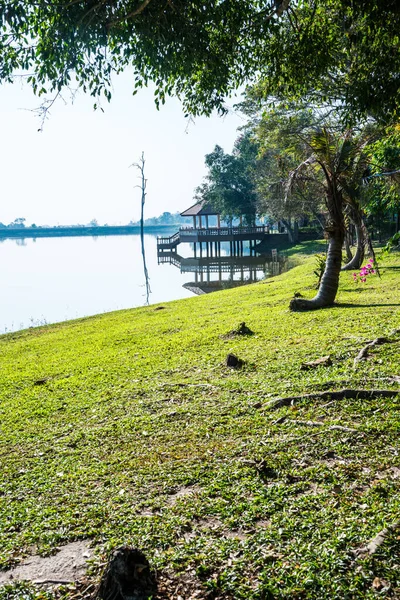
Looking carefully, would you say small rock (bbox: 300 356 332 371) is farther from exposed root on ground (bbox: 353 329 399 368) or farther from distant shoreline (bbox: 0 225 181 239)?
distant shoreline (bbox: 0 225 181 239)

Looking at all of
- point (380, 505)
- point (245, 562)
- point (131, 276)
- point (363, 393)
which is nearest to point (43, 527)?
point (245, 562)

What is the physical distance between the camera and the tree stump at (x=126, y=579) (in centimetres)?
271

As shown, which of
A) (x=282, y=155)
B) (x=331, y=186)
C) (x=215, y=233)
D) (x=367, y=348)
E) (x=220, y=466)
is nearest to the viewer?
(x=220, y=466)

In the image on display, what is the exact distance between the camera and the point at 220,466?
4.29 m

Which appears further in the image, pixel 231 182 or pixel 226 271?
pixel 231 182

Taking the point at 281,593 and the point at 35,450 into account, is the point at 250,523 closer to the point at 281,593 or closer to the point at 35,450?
the point at 281,593

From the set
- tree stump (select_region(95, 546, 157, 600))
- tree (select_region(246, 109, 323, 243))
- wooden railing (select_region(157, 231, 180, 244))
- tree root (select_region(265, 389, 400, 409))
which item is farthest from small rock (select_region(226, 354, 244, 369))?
wooden railing (select_region(157, 231, 180, 244))

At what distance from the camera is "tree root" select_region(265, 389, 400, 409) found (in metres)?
5.30

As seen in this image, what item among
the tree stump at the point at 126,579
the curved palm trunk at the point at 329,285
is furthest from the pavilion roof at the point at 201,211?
the tree stump at the point at 126,579

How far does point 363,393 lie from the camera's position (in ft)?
17.6

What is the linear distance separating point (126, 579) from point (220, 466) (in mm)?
1632

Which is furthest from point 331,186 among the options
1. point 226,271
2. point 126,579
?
point 226,271

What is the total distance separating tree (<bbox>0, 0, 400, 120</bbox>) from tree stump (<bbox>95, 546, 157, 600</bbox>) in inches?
193

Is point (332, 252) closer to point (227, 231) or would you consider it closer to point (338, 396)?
point (338, 396)
